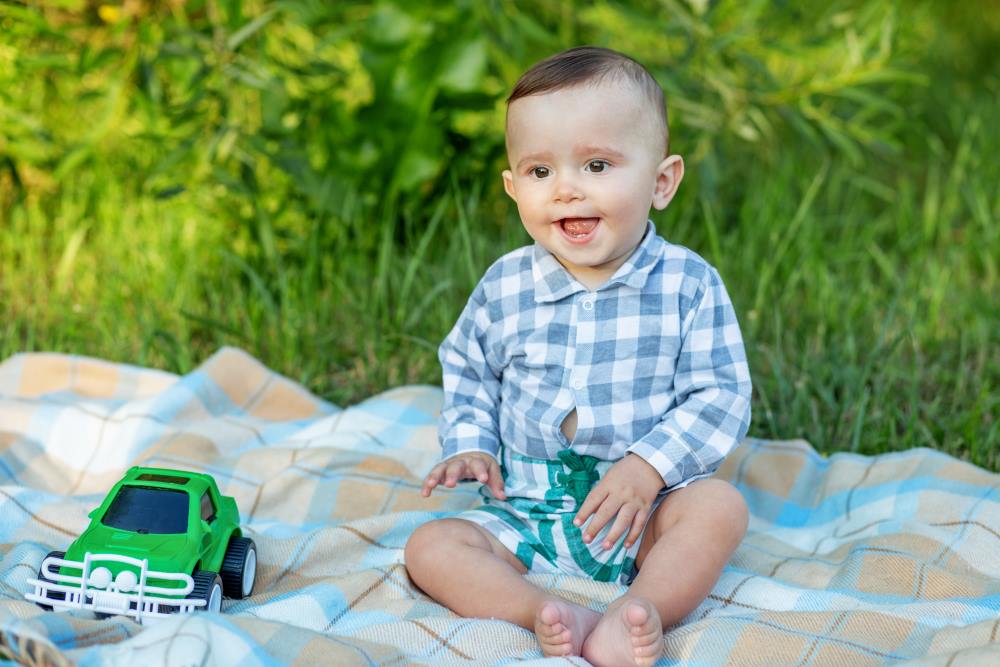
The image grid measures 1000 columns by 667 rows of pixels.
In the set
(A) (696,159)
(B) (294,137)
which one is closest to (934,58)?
(A) (696,159)

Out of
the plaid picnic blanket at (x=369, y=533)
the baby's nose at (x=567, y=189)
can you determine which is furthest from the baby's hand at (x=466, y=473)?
the baby's nose at (x=567, y=189)

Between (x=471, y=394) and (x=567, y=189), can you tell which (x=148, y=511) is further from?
(x=567, y=189)

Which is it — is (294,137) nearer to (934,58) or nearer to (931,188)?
(931,188)

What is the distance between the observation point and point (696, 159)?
A: 3.55m

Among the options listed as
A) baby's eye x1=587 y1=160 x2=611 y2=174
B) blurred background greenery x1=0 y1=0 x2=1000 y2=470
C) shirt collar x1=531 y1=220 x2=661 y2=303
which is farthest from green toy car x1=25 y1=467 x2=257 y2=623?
blurred background greenery x1=0 y1=0 x2=1000 y2=470

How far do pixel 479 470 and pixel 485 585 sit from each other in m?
0.22

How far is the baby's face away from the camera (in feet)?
6.38

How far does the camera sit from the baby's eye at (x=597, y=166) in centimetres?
198

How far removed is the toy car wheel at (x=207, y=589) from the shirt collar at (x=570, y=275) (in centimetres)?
74

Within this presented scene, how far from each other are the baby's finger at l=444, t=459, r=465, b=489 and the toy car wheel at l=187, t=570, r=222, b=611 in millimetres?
426

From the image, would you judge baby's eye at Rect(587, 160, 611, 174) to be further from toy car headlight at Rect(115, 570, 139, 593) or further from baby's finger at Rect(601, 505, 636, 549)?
toy car headlight at Rect(115, 570, 139, 593)

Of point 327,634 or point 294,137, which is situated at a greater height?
point 294,137

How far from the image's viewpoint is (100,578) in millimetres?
1796

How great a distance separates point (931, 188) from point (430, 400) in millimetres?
2179
